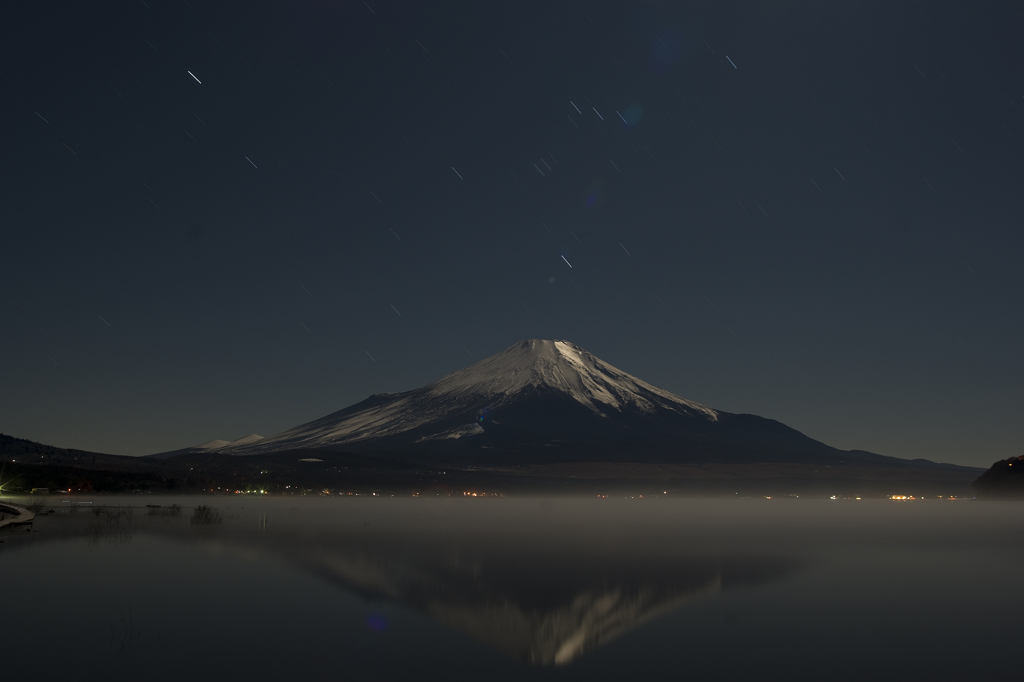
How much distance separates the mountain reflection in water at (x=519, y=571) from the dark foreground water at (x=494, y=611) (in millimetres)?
137

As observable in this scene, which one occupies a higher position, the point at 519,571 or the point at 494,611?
the point at 519,571

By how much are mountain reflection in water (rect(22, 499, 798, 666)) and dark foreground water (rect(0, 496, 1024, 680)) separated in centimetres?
14

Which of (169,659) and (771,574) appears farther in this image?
(771,574)

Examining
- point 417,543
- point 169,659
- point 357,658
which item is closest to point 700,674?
point 357,658

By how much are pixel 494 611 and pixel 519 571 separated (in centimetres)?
978

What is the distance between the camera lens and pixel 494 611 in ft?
74.4

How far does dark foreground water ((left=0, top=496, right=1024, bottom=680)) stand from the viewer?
16.1 metres

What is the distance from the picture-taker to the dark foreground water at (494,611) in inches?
634

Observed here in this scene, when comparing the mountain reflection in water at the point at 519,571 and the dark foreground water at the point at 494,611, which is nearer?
the dark foreground water at the point at 494,611

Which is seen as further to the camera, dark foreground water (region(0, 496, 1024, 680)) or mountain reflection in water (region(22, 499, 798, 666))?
mountain reflection in water (region(22, 499, 798, 666))

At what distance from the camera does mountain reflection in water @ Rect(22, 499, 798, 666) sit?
20.5 meters

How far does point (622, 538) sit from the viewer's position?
52.2 metres

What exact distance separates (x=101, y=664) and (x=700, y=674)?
38.0 feet

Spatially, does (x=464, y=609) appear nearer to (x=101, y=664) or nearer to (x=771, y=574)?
(x=101, y=664)
